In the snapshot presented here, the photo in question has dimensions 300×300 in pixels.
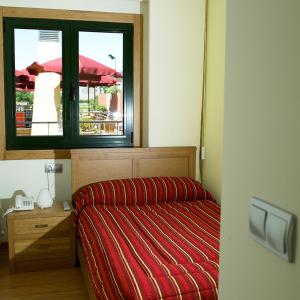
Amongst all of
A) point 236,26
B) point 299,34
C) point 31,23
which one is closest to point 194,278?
point 236,26

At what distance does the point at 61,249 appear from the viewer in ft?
10.3

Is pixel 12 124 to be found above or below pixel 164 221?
above

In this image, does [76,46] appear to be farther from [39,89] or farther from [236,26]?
[236,26]

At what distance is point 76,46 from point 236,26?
115 inches

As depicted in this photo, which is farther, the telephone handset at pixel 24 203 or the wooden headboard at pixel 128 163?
the wooden headboard at pixel 128 163

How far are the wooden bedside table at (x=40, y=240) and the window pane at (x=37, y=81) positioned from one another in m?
0.84

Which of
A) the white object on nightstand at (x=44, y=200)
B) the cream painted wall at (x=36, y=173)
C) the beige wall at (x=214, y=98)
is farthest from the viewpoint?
the cream painted wall at (x=36, y=173)

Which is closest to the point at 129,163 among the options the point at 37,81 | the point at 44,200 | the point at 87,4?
the point at 44,200

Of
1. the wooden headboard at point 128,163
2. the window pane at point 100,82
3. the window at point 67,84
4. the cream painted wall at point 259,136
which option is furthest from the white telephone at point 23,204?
the cream painted wall at point 259,136

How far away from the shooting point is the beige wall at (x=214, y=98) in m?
3.35

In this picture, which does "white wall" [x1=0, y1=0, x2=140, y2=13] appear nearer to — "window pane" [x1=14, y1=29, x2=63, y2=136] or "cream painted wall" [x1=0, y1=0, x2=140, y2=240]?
"cream painted wall" [x1=0, y1=0, x2=140, y2=240]

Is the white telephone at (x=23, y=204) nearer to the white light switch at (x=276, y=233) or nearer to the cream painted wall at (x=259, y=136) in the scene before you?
the cream painted wall at (x=259, y=136)

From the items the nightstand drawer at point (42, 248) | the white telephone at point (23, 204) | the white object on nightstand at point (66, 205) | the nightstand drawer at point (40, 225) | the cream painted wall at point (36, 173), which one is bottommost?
the nightstand drawer at point (42, 248)

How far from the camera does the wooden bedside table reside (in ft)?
10.0
